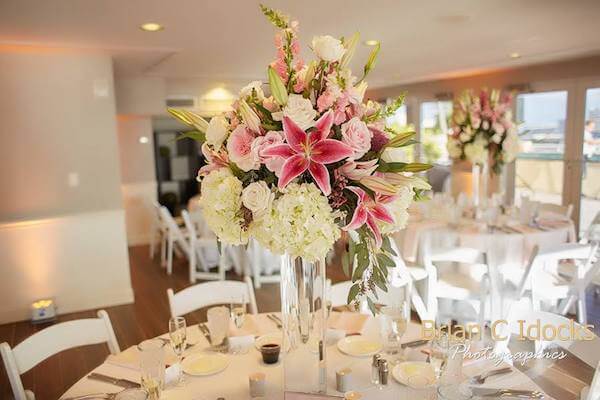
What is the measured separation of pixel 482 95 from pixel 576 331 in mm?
3278

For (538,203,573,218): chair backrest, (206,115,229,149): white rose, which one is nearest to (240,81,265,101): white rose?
(206,115,229,149): white rose

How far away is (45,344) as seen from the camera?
2.11m

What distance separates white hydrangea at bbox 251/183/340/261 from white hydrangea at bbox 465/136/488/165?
3817mm

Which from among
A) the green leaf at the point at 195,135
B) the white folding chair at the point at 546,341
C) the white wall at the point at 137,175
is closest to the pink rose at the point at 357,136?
the green leaf at the point at 195,135

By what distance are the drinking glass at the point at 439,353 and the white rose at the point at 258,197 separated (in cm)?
87

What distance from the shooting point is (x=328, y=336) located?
7.03 feet

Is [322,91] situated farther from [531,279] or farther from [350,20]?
[531,279]

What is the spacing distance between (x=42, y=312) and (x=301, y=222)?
424 centimetres

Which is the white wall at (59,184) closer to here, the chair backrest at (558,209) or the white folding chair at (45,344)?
the white folding chair at (45,344)

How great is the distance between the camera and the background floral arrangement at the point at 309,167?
4.44 ft

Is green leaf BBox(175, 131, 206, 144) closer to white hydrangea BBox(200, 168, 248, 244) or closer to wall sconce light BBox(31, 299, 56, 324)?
white hydrangea BBox(200, 168, 248, 244)

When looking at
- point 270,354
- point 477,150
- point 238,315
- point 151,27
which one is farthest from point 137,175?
point 270,354

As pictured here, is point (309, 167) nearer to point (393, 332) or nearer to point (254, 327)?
point (393, 332)

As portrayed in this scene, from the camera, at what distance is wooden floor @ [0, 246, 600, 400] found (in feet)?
11.5
